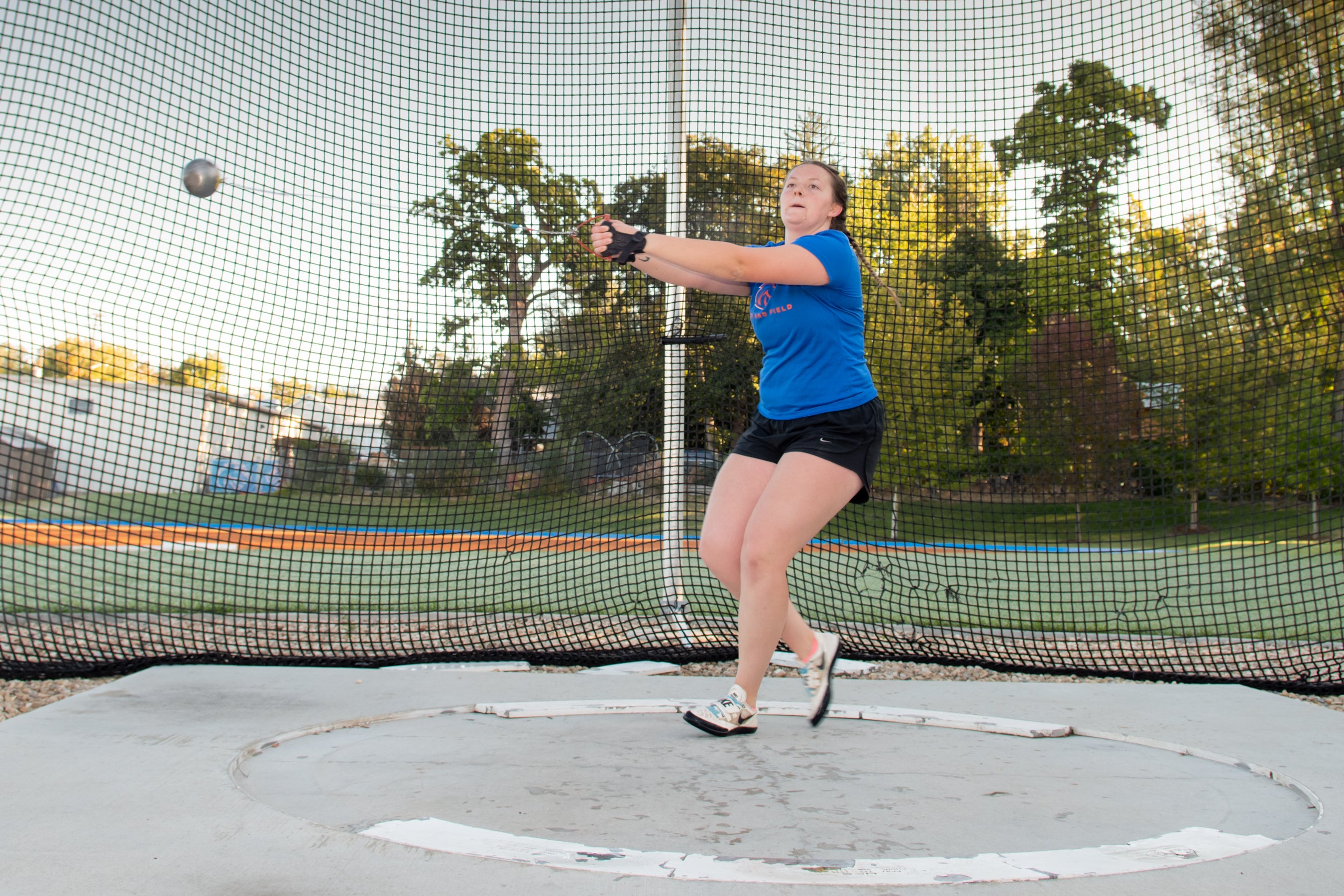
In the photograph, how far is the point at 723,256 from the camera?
2074mm

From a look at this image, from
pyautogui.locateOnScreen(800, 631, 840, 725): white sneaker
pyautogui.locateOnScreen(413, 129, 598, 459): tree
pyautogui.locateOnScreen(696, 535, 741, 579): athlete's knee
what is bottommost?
pyautogui.locateOnScreen(800, 631, 840, 725): white sneaker

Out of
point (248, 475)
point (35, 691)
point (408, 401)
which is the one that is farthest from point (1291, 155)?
point (248, 475)

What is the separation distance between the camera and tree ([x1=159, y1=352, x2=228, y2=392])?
4211mm

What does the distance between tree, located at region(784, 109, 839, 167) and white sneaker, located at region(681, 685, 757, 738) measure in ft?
8.71

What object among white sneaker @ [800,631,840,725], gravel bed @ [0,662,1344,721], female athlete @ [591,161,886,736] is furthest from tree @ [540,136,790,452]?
white sneaker @ [800,631,840,725]

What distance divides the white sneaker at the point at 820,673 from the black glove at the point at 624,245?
1.17 m

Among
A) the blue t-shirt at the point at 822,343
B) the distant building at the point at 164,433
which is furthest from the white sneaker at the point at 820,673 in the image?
the distant building at the point at 164,433

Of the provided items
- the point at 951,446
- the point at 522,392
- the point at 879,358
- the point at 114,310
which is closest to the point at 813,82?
the point at 879,358

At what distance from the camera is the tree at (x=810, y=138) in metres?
4.40

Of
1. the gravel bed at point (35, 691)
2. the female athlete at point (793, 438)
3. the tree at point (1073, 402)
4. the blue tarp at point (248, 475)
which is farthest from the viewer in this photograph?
the tree at point (1073, 402)

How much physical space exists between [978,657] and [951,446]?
2076 mm

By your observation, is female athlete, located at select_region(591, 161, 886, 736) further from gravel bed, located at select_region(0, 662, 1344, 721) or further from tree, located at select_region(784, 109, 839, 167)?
tree, located at select_region(784, 109, 839, 167)

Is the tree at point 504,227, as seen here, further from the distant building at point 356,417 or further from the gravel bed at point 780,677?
the gravel bed at point 780,677

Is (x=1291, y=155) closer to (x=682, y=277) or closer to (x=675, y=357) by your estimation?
(x=675, y=357)
